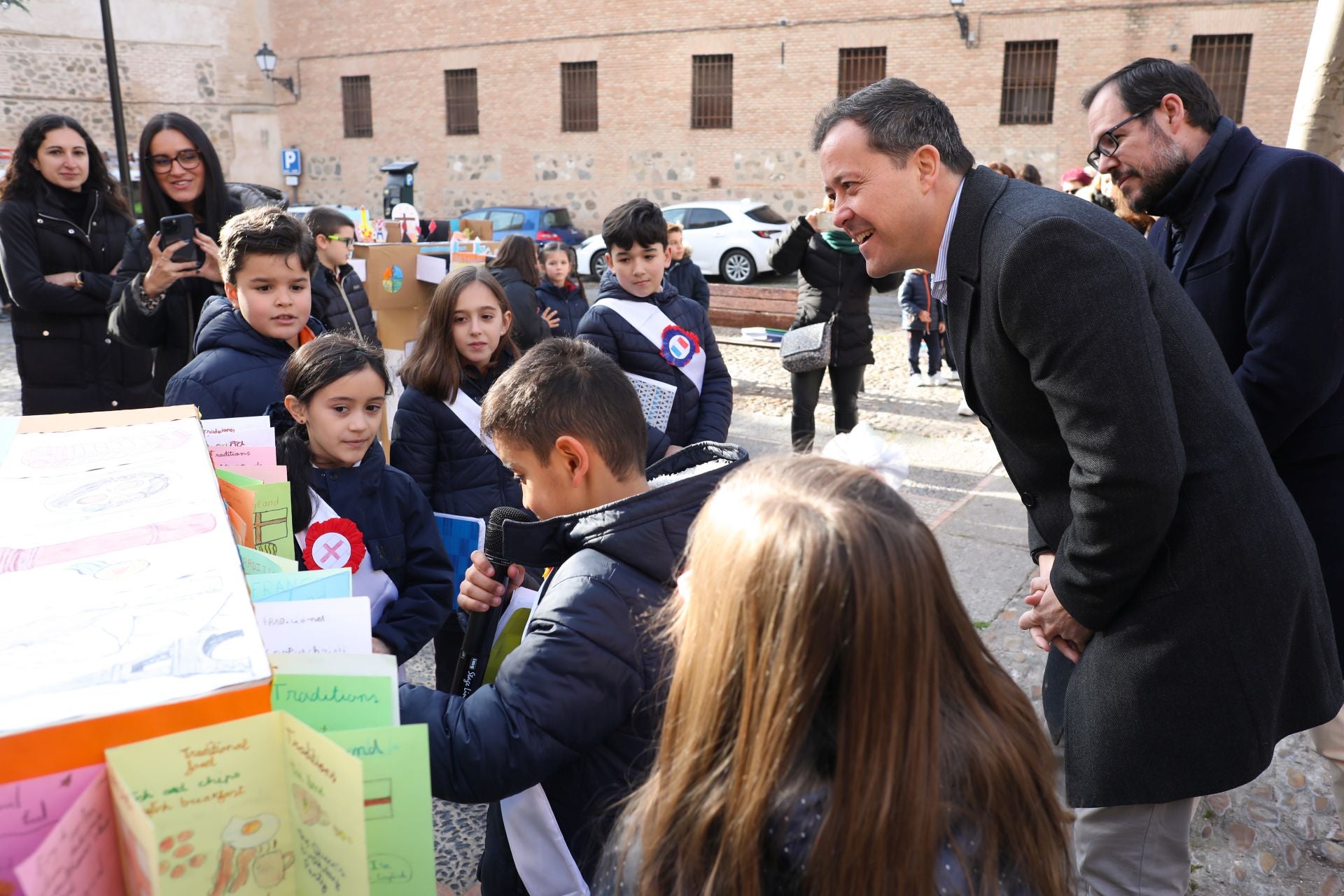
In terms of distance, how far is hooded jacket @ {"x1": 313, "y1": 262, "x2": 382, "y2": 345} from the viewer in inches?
177

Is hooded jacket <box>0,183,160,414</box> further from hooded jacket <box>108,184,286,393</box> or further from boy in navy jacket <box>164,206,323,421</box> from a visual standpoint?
boy in navy jacket <box>164,206,323,421</box>

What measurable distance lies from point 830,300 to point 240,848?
214 inches

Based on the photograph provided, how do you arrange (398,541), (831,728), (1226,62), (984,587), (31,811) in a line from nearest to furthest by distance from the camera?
(31,811)
(831,728)
(398,541)
(984,587)
(1226,62)

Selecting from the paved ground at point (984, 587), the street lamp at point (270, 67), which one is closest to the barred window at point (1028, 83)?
the paved ground at point (984, 587)

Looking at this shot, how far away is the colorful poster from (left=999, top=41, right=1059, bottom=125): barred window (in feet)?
67.3

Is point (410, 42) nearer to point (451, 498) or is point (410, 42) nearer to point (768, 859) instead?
point (451, 498)

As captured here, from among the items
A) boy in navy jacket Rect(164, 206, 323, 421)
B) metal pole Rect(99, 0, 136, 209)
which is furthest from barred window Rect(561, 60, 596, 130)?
boy in navy jacket Rect(164, 206, 323, 421)

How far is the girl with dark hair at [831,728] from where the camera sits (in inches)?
41.3

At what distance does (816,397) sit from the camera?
241 inches

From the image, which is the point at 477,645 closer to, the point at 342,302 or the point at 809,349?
the point at 342,302

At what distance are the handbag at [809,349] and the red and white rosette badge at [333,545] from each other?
3.88m

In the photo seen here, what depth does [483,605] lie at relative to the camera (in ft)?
6.35

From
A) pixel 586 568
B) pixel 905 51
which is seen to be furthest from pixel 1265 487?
pixel 905 51

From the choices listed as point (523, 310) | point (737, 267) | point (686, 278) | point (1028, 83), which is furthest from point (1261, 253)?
point (1028, 83)
